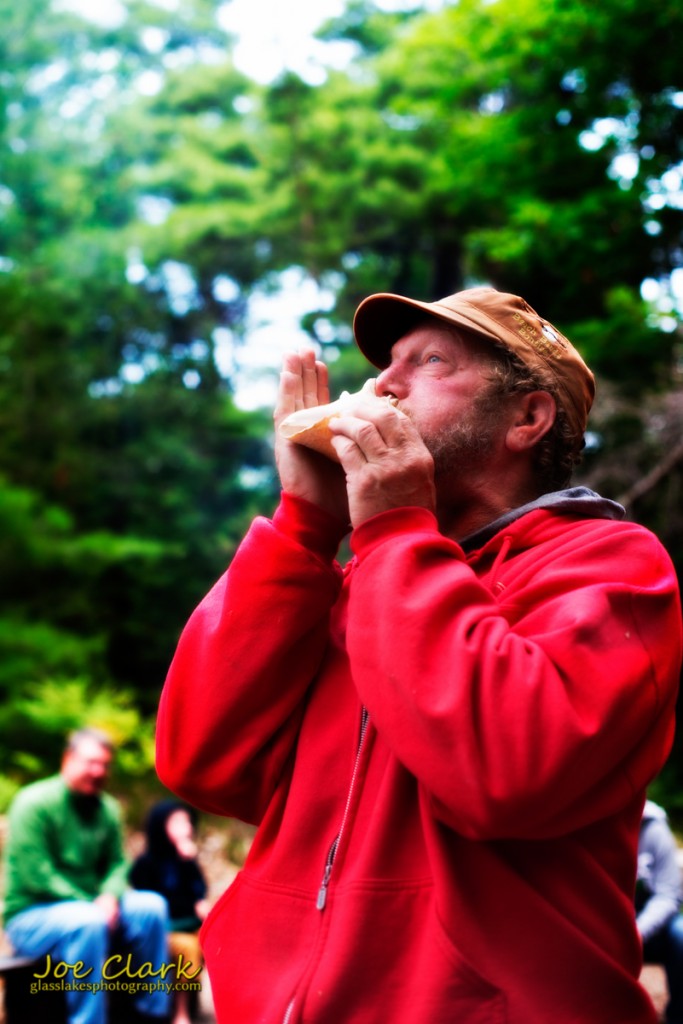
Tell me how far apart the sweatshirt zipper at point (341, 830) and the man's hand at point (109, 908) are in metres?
4.05

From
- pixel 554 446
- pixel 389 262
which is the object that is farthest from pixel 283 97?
pixel 554 446

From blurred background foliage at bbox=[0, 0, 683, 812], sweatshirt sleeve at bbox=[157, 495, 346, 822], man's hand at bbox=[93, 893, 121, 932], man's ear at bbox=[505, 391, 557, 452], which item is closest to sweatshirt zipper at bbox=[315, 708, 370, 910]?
sweatshirt sleeve at bbox=[157, 495, 346, 822]

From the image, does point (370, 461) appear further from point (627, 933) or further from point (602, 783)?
point (627, 933)

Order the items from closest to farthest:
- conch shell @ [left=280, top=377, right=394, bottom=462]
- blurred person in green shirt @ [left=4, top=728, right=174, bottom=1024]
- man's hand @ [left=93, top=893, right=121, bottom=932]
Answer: conch shell @ [left=280, top=377, right=394, bottom=462] → blurred person in green shirt @ [left=4, top=728, right=174, bottom=1024] → man's hand @ [left=93, top=893, right=121, bottom=932]

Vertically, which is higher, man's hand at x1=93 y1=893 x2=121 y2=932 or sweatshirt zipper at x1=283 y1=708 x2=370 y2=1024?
sweatshirt zipper at x1=283 y1=708 x2=370 y2=1024

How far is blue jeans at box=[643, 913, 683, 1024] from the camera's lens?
15.5ft

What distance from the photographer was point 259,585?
66.8 inches

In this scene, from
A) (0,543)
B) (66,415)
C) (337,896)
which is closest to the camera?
(337,896)

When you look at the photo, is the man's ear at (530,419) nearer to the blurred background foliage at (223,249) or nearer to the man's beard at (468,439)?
the man's beard at (468,439)

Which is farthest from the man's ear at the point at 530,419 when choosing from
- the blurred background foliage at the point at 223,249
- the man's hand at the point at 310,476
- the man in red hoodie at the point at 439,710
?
the blurred background foliage at the point at 223,249

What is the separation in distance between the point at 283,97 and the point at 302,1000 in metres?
14.4

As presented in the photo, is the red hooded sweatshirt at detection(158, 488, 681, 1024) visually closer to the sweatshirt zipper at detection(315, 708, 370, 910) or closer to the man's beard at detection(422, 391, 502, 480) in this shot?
the sweatshirt zipper at detection(315, 708, 370, 910)

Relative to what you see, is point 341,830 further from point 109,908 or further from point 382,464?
point 109,908

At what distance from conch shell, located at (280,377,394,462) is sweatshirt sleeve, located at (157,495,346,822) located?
0.11m
